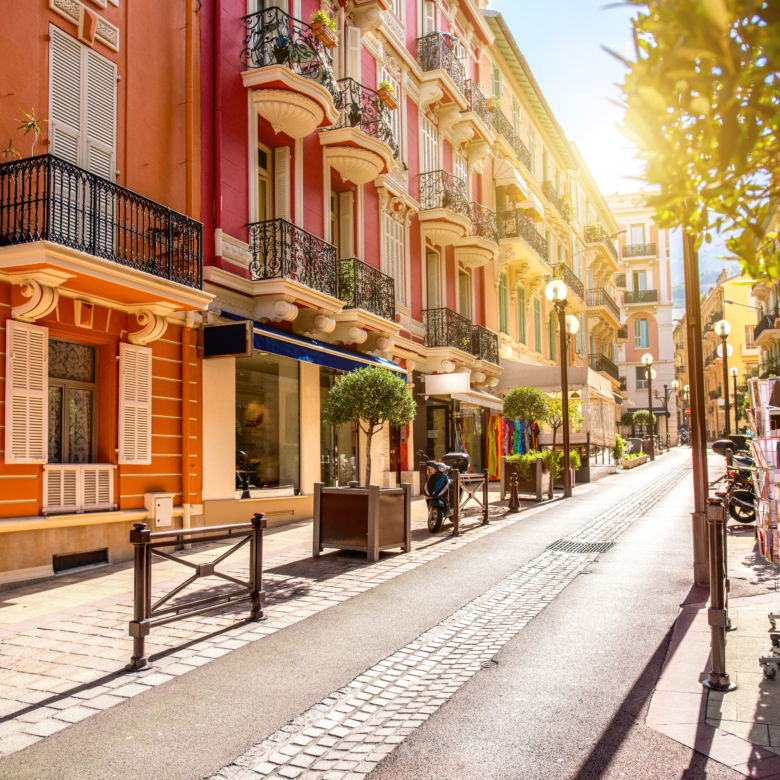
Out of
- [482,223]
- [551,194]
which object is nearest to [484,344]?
[482,223]

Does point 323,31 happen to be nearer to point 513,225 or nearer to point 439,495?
point 439,495

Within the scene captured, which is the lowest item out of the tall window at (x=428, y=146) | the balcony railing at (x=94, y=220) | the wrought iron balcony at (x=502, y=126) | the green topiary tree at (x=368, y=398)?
the green topiary tree at (x=368, y=398)

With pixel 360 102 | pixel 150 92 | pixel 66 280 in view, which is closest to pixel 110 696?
pixel 66 280

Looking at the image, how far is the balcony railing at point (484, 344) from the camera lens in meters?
23.1

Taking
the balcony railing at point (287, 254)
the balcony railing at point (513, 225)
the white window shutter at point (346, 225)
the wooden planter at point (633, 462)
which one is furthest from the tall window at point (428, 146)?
the wooden planter at point (633, 462)

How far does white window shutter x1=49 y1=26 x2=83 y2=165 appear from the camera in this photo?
9.84 meters

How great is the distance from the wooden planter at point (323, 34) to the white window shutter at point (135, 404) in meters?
7.10

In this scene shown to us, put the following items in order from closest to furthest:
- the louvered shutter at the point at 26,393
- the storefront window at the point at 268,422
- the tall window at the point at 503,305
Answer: the louvered shutter at the point at 26,393
the storefront window at the point at 268,422
the tall window at the point at 503,305

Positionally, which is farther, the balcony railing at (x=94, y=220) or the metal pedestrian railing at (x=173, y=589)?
the balcony railing at (x=94, y=220)

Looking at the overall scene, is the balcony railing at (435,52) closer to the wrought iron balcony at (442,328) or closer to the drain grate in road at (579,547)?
the wrought iron balcony at (442,328)

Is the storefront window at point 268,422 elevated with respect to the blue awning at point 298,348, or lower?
lower

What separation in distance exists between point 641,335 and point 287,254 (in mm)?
56578

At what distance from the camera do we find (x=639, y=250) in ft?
213

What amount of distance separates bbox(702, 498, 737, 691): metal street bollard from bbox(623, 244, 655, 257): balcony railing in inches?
2524
